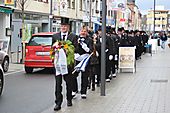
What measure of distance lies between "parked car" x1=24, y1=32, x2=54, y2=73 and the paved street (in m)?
2.21

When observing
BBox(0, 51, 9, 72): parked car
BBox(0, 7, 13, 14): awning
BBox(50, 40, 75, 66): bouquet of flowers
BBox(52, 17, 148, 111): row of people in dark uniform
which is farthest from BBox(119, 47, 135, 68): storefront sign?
BBox(0, 7, 13, 14): awning

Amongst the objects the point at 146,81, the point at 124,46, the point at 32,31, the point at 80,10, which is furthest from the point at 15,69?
the point at 80,10

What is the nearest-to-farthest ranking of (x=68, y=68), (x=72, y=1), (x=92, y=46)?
(x=68, y=68)
(x=92, y=46)
(x=72, y=1)

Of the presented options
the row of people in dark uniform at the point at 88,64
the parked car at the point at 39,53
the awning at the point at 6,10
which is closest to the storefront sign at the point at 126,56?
the row of people in dark uniform at the point at 88,64

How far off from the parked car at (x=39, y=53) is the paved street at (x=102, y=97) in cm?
221

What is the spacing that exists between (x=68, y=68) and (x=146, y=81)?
6049mm

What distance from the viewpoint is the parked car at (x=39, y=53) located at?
728 inches

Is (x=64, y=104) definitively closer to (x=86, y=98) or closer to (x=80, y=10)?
(x=86, y=98)

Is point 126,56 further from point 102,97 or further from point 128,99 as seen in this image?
point 128,99

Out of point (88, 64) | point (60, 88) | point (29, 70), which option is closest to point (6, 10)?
point (29, 70)

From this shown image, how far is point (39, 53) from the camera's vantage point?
18.6m

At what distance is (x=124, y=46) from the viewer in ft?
67.2

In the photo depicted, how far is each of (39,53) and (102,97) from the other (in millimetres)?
7589

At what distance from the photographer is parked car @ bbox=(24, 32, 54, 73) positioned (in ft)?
60.6
